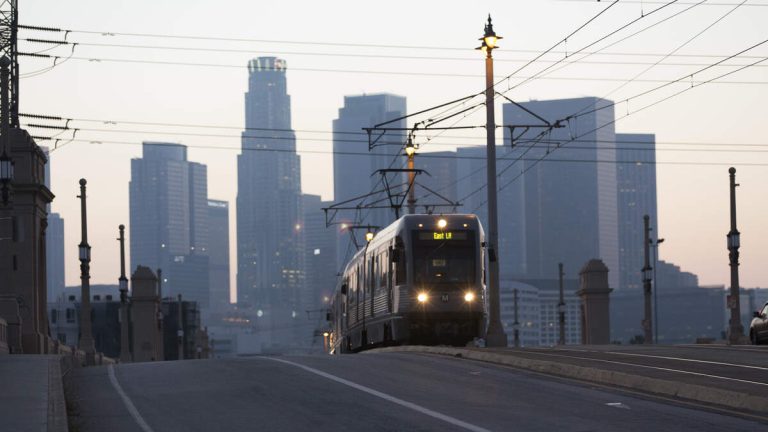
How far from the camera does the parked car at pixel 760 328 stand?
131 ft

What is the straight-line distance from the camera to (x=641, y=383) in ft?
71.1

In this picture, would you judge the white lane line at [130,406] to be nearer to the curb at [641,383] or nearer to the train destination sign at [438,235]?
the curb at [641,383]

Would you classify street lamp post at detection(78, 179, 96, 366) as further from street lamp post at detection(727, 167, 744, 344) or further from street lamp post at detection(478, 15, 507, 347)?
street lamp post at detection(727, 167, 744, 344)

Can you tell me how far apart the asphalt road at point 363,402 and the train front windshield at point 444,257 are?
14.3m

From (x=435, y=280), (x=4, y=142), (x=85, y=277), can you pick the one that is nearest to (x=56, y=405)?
(x=4, y=142)

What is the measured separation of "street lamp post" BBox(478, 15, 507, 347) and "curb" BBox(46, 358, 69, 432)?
16016mm

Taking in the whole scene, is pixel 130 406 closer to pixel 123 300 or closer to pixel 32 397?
pixel 32 397

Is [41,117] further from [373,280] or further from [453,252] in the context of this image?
[453,252]

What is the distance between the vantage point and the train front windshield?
41812 mm

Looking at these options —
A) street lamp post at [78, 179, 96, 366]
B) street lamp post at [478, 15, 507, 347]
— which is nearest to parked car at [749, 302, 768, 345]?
street lamp post at [478, 15, 507, 347]

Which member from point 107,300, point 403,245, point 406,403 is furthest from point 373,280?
point 107,300

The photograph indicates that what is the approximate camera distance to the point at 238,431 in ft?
55.0

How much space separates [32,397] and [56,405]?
1391 millimetres

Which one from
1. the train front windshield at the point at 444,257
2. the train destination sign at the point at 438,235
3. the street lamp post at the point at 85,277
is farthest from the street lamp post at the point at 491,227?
the street lamp post at the point at 85,277
